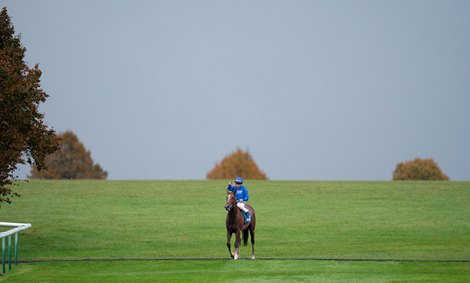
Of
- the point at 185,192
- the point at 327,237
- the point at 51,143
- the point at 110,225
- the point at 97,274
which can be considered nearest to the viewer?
the point at 97,274

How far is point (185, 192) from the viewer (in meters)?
73.6

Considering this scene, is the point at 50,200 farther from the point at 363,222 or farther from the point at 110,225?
the point at 363,222

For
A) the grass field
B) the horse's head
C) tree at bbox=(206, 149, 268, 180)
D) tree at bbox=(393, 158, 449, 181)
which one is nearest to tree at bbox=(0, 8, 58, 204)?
the grass field

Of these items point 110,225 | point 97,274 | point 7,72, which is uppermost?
point 7,72

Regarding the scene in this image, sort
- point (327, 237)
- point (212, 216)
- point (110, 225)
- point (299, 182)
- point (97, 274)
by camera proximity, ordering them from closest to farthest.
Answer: point (97, 274), point (327, 237), point (110, 225), point (212, 216), point (299, 182)

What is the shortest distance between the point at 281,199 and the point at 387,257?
2961cm

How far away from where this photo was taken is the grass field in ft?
108

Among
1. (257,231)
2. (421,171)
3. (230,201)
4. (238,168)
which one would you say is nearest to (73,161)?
(238,168)

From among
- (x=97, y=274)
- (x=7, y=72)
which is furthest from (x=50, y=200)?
(x=97, y=274)

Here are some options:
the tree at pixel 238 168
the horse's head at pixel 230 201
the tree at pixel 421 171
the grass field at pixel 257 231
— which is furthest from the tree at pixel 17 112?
the tree at pixel 238 168

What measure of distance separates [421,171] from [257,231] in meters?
60.3

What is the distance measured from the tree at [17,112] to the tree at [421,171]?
238 ft

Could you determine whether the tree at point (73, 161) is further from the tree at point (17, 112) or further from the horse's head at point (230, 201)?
the horse's head at point (230, 201)

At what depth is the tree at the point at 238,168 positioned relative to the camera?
125m
